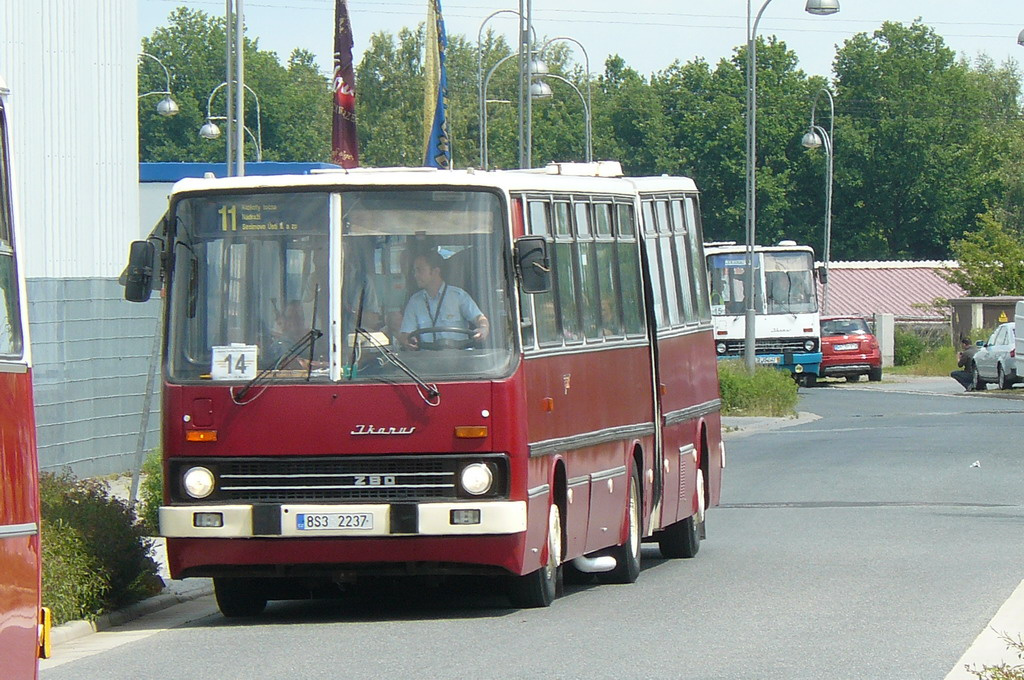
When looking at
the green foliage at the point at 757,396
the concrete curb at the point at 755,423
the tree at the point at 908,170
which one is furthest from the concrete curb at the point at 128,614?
the tree at the point at 908,170

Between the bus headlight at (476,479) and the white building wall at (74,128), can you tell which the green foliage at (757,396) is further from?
the bus headlight at (476,479)

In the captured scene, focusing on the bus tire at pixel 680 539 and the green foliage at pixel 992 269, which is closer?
the bus tire at pixel 680 539

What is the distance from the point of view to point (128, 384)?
25.0 metres

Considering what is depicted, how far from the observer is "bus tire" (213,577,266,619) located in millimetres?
13109

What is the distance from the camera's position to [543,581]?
1309 centimetres

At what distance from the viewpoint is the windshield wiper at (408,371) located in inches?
477

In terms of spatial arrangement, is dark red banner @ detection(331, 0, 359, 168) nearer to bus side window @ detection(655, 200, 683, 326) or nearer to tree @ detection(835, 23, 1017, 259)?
bus side window @ detection(655, 200, 683, 326)

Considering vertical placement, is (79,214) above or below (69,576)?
above

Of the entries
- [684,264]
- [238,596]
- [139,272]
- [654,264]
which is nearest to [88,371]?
[684,264]

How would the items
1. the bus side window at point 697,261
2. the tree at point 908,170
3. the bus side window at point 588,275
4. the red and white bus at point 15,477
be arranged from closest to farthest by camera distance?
the red and white bus at point 15,477
the bus side window at point 588,275
the bus side window at point 697,261
the tree at point 908,170

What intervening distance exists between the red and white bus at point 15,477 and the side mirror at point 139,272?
4712 millimetres

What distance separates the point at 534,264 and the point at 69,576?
3.34 m

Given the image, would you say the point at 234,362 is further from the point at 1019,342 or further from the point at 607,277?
the point at 1019,342

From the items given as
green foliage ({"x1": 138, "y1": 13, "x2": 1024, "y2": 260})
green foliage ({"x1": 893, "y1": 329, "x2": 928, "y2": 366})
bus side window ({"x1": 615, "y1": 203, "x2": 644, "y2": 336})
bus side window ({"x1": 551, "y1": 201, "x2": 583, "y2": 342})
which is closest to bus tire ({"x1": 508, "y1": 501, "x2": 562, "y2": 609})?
bus side window ({"x1": 551, "y1": 201, "x2": 583, "y2": 342})
